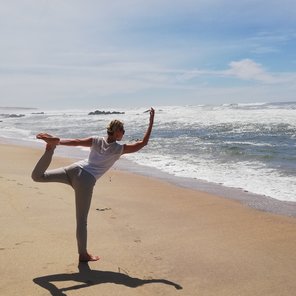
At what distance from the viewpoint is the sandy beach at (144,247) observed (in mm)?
4461

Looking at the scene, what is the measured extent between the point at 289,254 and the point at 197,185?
213 inches

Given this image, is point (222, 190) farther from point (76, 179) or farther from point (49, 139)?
point (49, 139)

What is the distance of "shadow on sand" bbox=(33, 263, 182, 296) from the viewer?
171 inches

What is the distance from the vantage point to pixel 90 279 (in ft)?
14.8

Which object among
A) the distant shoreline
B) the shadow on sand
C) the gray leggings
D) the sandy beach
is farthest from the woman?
the distant shoreline

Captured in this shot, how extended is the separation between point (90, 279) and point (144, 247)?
4.05 ft

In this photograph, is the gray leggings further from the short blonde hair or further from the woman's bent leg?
the short blonde hair

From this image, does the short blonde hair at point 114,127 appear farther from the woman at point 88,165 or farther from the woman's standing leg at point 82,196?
the woman's standing leg at point 82,196

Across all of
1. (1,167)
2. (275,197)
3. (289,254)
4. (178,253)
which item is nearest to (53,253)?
(178,253)

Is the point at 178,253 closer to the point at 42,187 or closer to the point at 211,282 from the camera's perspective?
the point at 211,282

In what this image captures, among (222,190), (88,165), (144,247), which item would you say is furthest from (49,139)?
(222,190)

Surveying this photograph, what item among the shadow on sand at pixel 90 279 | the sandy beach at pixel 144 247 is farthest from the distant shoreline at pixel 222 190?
the shadow on sand at pixel 90 279

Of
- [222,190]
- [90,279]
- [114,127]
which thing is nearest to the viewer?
[90,279]

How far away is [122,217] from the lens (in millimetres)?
7148
